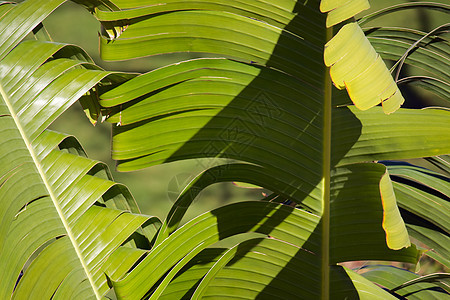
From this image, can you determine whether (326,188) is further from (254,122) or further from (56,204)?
(56,204)

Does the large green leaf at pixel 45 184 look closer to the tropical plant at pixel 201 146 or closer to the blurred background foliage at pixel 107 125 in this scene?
the tropical plant at pixel 201 146

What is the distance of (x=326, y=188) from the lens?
74 cm

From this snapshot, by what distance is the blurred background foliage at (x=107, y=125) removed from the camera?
254 cm

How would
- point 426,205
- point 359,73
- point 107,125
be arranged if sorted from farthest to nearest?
point 107,125 → point 426,205 → point 359,73

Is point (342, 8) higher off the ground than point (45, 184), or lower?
higher

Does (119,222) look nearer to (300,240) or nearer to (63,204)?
(63,204)

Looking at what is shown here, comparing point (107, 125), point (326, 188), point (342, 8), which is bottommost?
point (326, 188)

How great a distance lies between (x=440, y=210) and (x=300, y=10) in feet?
1.66

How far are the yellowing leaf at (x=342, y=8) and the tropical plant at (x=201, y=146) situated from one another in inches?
6.9

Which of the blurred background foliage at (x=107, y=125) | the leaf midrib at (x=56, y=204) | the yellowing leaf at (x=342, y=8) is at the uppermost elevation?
the blurred background foliage at (x=107, y=125)

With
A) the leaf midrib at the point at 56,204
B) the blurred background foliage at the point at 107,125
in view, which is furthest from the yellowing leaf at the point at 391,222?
the blurred background foliage at the point at 107,125

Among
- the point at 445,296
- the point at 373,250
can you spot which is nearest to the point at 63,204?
the point at 373,250

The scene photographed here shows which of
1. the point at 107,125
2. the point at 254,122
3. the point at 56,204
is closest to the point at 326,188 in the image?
the point at 254,122

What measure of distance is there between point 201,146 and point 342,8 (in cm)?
34
